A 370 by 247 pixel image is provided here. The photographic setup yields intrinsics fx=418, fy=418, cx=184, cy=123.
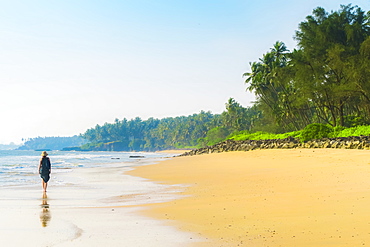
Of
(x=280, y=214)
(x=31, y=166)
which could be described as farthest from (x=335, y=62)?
(x=280, y=214)

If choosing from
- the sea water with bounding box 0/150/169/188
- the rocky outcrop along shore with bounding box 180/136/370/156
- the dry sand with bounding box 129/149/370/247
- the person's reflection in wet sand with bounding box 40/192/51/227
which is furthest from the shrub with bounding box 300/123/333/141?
the person's reflection in wet sand with bounding box 40/192/51/227

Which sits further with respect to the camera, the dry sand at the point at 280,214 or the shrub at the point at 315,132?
the shrub at the point at 315,132

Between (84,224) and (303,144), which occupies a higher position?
(303,144)

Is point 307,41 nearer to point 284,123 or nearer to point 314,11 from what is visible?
point 314,11

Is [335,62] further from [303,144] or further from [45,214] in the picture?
[45,214]

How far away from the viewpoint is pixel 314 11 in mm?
50969

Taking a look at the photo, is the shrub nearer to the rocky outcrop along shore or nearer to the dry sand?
the rocky outcrop along shore

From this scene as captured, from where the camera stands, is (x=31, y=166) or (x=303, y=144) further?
(x=31, y=166)

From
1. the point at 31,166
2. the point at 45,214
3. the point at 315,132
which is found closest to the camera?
the point at 45,214

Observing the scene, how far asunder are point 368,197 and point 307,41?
4315cm

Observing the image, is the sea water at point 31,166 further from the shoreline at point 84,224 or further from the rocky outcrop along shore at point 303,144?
the rocky outcrop along shore at point 303,144


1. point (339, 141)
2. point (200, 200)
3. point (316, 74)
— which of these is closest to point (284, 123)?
point (316, 74)

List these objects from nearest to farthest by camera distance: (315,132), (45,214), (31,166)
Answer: (45,214)
(315,132)
(31,166)

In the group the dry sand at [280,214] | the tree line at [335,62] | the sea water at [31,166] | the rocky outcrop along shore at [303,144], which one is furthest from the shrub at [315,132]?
the dry sand at [280,214]
